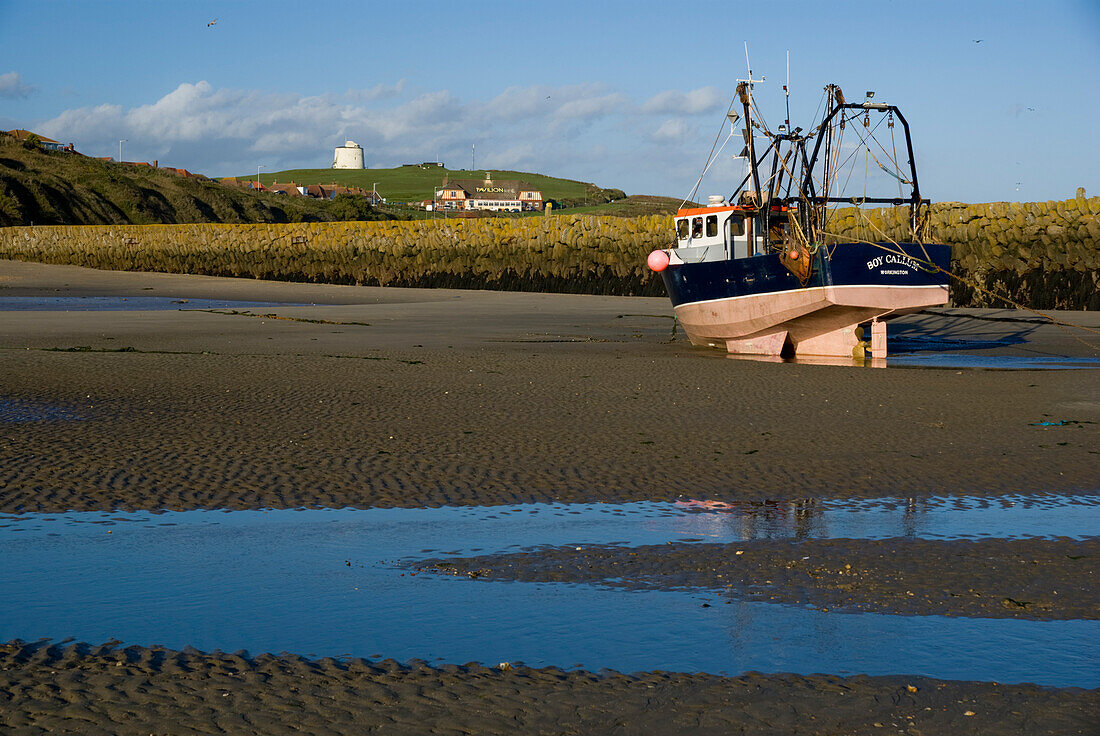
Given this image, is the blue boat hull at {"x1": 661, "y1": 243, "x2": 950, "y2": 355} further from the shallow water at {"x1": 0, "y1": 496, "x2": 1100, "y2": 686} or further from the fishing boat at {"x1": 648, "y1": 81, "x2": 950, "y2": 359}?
the shallow water at {"x1": 0, "y1": 496, "x2": 1100, "y2": 686}

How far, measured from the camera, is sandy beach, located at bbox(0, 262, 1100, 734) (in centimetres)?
429

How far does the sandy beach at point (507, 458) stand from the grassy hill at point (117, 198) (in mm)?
70189

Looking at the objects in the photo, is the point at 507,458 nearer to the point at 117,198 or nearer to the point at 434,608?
the point at 434,608

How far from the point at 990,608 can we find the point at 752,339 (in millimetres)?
16402

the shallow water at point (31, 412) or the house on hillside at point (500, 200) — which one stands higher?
the house on hillside at point (500, 200)

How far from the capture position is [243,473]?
9.19 metres

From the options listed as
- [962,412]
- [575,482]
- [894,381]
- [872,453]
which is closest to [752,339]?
[894,381]

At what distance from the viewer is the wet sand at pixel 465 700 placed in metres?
4.13

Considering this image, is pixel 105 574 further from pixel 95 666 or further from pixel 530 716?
pixel 530 716

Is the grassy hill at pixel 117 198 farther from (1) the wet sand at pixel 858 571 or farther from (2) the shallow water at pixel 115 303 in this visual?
(1) the wet sand at pixel 858 571

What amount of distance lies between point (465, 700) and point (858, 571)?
2.92 meters

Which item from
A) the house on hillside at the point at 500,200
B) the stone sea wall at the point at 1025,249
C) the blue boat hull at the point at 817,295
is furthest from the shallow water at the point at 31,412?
the house on hillside at the point at 500,200

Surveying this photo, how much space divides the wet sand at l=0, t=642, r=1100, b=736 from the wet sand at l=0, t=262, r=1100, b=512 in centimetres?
361

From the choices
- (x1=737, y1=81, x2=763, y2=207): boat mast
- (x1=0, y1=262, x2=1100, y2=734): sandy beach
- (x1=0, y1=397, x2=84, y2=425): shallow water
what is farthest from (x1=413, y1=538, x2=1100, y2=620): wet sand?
(x1=737, y1=81, x2=763, y2=207): boat mast
